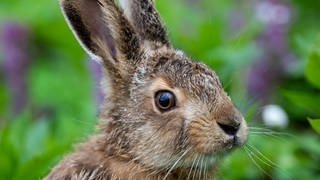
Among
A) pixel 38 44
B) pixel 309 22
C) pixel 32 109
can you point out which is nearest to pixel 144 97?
pixel 32 109

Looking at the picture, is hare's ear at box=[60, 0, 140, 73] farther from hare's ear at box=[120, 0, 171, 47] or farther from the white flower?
the white flower

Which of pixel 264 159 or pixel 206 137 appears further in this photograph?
pixel 264 159

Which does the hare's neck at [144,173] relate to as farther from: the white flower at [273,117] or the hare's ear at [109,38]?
the white flower at [273,117]

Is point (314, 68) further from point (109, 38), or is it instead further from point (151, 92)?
point (109, 38)

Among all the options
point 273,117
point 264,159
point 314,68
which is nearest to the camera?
point 314,68

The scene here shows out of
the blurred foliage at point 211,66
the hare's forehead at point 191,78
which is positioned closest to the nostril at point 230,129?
the hare's forehead at point 191,78

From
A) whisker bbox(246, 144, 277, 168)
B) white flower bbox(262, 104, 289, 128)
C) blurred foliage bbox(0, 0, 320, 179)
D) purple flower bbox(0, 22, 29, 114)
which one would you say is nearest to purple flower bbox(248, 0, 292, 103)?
blurred foliage bbox(0, 0, 320, 179)

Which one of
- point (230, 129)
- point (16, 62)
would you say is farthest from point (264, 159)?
point (16, 62)
